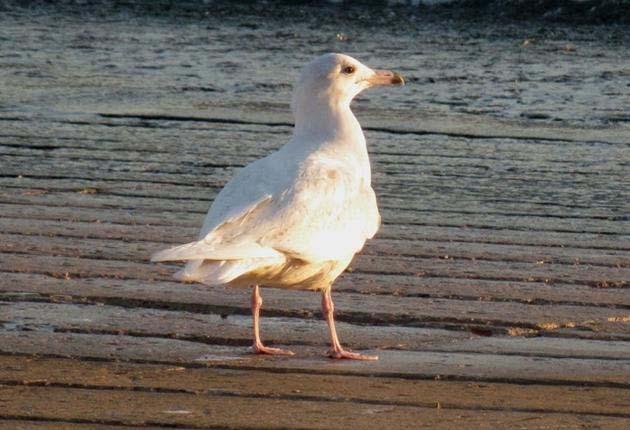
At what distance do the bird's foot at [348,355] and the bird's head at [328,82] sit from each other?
1180 millimetres

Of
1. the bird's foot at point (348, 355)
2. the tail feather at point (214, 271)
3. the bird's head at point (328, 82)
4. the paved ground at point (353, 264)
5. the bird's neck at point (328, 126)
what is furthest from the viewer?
the bird's head at point (328, 82)

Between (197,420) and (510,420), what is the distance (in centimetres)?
67

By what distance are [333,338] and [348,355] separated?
16 centimetres

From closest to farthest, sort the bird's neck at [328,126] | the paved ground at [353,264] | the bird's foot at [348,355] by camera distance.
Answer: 1. the paved ground at [353,264]
2. the bird's foot at [348,355]
3. the bird's neck at [328,126]

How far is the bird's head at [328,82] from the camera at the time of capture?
507 cm

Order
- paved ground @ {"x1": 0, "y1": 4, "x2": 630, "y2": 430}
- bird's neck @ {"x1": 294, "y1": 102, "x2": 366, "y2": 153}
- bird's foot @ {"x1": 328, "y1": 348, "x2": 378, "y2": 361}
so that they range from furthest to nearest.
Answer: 1. bird's neck @ {"x1": 294, "y1": 102, "x2": 366, "y2": 153}
2. bird's foot @ {"x1": 328, "y1": 348, "x2": 378, "y2": 361}
3. paved ground @ {"x1": 0, "y1": 4, "x2": 630, "y2": 430}

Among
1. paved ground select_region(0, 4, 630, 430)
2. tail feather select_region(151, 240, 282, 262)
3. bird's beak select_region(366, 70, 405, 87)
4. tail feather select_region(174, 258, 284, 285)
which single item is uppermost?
bird's beak select_region(366, 70, 405, 87)

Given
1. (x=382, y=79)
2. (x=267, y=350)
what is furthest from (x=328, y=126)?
(x=267, y=350)

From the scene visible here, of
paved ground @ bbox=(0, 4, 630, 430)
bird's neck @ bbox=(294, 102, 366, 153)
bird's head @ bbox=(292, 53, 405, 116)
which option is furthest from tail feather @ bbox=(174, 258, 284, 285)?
bird's head @ bbox=(292, 53, 405, 116)

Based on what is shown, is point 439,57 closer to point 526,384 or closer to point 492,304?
point 492,304

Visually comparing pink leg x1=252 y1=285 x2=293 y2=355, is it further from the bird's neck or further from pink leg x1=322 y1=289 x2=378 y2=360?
the bird's neck

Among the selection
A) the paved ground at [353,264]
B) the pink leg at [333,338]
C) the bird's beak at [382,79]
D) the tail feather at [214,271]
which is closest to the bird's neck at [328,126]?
the bird's beak at [382,79]

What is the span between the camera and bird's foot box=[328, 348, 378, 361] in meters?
4.02

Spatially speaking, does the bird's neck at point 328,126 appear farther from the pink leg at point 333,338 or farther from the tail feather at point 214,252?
the tail feather at point 214,252
